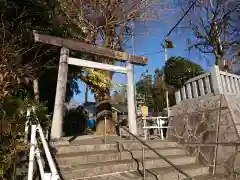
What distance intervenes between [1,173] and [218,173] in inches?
178

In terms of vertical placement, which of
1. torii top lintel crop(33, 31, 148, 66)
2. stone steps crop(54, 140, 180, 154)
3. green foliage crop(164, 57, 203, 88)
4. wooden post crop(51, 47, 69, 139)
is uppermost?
torii top lintel crop(33, 31, 148, 66)

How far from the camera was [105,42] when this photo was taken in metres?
8.32

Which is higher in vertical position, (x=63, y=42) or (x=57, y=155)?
(x=63, y=42)

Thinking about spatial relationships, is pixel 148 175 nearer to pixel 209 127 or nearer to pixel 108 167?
pixel 108 167

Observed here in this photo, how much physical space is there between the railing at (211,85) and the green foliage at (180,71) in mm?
218

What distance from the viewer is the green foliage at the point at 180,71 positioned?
7219mm

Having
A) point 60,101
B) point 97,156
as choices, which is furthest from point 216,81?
point 60,101

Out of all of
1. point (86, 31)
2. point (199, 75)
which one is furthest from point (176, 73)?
point (86, 31)

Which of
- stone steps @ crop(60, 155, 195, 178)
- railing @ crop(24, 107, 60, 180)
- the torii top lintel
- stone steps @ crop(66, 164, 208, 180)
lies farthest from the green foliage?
railing @ crop(24, 107, 60, 180)

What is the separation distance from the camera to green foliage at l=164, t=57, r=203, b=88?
23.7ft

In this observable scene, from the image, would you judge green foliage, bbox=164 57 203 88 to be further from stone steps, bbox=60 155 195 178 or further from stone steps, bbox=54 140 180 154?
stone steps, bbox=60 155 195 178

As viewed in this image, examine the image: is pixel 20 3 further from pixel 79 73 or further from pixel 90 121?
pixel 90 121

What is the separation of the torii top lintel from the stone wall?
214 cm

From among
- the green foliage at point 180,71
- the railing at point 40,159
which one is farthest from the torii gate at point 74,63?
the railing at point 40,159
